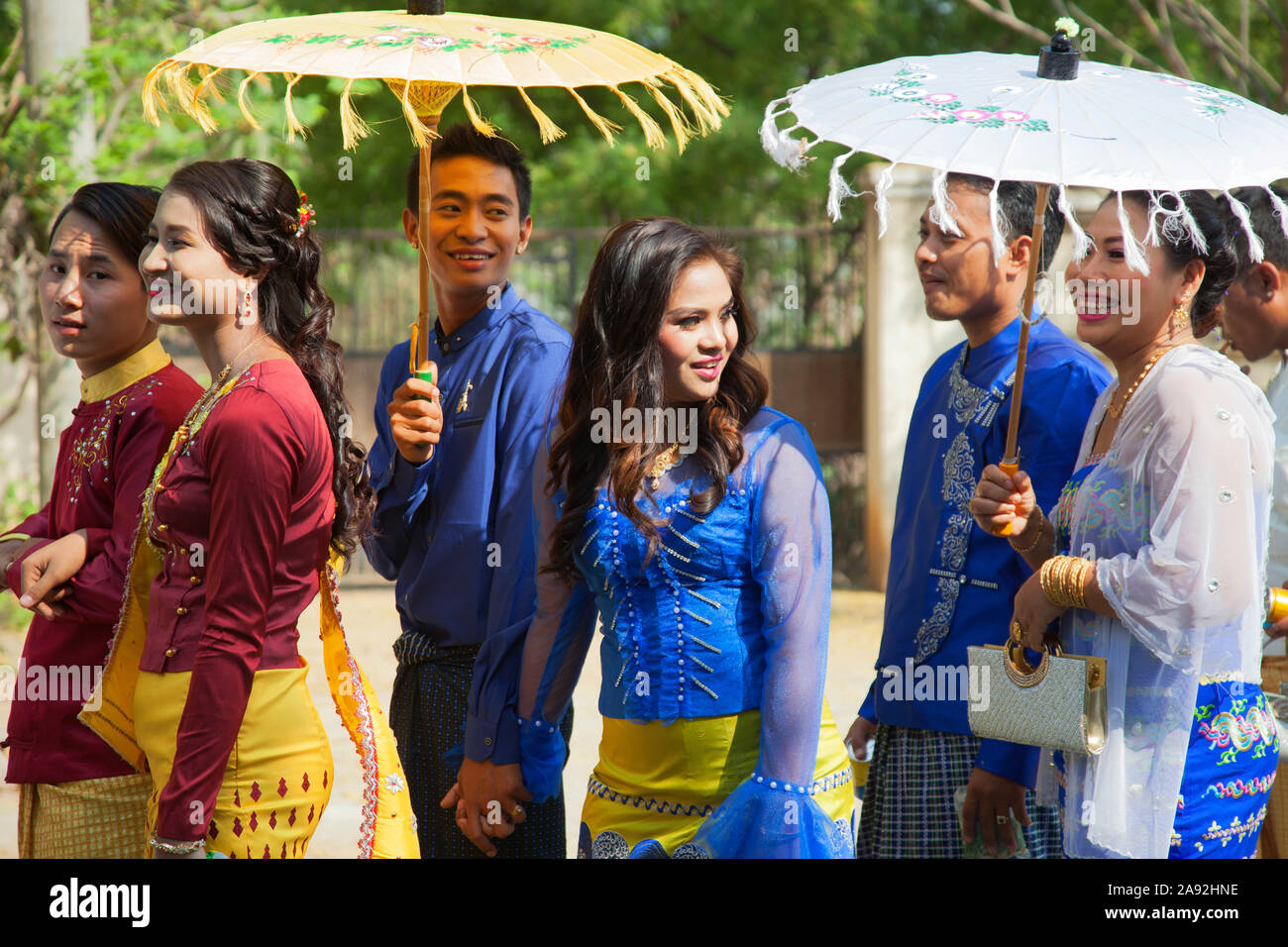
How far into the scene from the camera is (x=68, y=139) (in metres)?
6.14

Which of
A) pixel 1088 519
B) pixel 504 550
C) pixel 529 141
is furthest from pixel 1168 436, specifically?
pixel 529 141

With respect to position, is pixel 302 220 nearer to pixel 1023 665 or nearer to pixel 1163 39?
pixel 1023 665

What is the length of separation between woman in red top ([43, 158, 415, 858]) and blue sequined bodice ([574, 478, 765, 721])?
522mm

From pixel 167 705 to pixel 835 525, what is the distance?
27.6 ft

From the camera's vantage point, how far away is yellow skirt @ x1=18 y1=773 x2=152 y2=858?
8.66 feet

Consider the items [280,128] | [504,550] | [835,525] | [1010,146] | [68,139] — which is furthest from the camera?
[835,525]

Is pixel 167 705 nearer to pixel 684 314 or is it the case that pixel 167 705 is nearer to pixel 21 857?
A: pixel 21 857

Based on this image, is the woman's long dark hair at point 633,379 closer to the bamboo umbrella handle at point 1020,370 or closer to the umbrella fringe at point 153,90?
the bamboo umbrella handle at point 1020,370

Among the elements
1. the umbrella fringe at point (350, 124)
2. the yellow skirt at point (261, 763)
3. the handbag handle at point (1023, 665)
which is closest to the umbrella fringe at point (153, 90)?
the umbrella fringe at point (350, 124)

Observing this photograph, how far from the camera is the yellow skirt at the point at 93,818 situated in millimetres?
2639

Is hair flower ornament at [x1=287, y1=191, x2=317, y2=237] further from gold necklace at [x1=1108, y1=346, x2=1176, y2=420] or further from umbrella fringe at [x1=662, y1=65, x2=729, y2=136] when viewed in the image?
gold necklace at [x1=1108, y1=346, x2=1176, y2=420]

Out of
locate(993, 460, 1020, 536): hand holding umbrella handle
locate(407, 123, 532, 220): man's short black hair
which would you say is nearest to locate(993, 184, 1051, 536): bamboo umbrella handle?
locate(993, 460, 1020, 536): hand holding umbrella handle

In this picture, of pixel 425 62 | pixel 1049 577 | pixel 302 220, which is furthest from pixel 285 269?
pixel 1049 577

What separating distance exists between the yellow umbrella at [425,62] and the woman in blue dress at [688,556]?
0.38 meters
